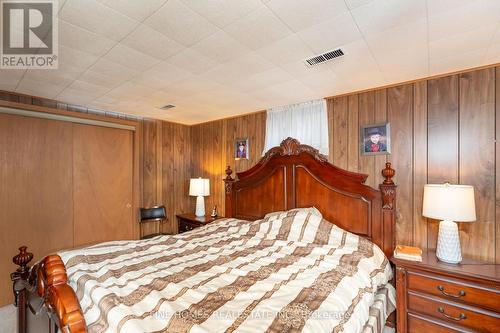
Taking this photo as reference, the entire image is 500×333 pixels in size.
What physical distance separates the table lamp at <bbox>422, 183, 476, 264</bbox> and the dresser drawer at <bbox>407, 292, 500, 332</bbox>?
332mm

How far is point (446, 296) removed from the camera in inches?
74.0

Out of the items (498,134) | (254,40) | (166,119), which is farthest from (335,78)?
(166,119)

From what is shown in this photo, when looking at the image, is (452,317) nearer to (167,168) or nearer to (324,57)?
(324,57)

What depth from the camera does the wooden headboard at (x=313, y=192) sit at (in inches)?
94.6

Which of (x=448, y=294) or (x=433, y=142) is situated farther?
(x=433, y=142)

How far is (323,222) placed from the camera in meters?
2.56

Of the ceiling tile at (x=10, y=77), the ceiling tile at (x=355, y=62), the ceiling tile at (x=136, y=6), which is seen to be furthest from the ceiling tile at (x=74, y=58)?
the ceiling tile at (x=355, y=62)

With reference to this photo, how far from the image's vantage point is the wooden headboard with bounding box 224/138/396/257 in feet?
7.88

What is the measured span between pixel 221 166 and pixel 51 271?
2.88 m

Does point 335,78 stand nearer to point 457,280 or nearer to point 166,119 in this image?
point 457,280

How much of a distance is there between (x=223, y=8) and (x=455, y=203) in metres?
2.18

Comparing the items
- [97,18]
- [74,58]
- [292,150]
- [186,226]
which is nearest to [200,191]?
[186,226]

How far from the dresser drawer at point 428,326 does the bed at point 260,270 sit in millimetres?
189

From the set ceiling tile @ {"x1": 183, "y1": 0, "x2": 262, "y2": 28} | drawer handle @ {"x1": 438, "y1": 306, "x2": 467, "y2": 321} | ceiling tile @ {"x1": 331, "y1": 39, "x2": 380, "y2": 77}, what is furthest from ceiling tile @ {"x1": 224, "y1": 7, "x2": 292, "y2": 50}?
drawer handle @ {"x1": 438, "y1": 306, "x2": 467, "y2": 321}
